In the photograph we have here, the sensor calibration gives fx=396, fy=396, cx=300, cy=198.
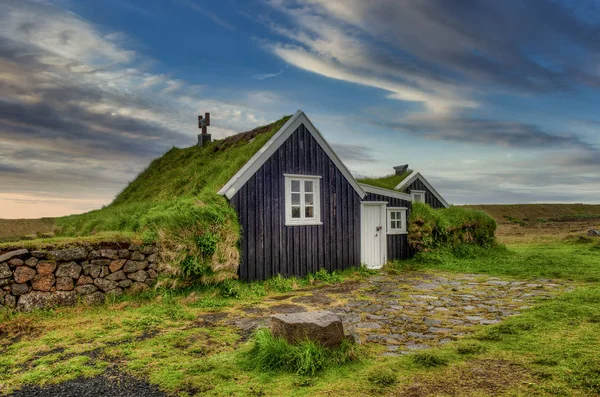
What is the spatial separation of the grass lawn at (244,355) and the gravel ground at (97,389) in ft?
0.56

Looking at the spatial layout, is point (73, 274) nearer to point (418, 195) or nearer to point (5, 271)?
point (5, 271)

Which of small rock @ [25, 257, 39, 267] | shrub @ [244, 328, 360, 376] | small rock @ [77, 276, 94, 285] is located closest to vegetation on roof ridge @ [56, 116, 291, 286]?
small rock @ [77, 276, 94, 285]

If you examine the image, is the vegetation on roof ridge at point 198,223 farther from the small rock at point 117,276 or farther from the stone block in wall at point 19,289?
the stone block in wall at point 19,289

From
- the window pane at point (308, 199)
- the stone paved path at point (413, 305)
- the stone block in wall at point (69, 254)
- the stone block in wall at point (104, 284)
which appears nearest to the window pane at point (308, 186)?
the window pane at point (308, 199)

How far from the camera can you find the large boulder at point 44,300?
7.94 metres

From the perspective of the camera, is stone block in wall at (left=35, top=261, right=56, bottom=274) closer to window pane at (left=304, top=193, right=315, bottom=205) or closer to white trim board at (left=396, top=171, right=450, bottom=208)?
window pane at (left=304, top=193, right=315, bottom=205)

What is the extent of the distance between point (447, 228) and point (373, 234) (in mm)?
4310

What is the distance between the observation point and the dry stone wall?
7.93 m

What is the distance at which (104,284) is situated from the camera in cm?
878

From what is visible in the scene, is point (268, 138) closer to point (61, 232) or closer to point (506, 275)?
point (506, 275)

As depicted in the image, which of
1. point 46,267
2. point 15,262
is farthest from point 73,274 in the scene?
point 15,262

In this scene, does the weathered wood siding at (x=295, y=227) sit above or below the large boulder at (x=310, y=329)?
above

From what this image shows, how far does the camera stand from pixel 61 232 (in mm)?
17266

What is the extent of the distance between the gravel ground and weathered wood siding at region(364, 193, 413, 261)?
1244cm
